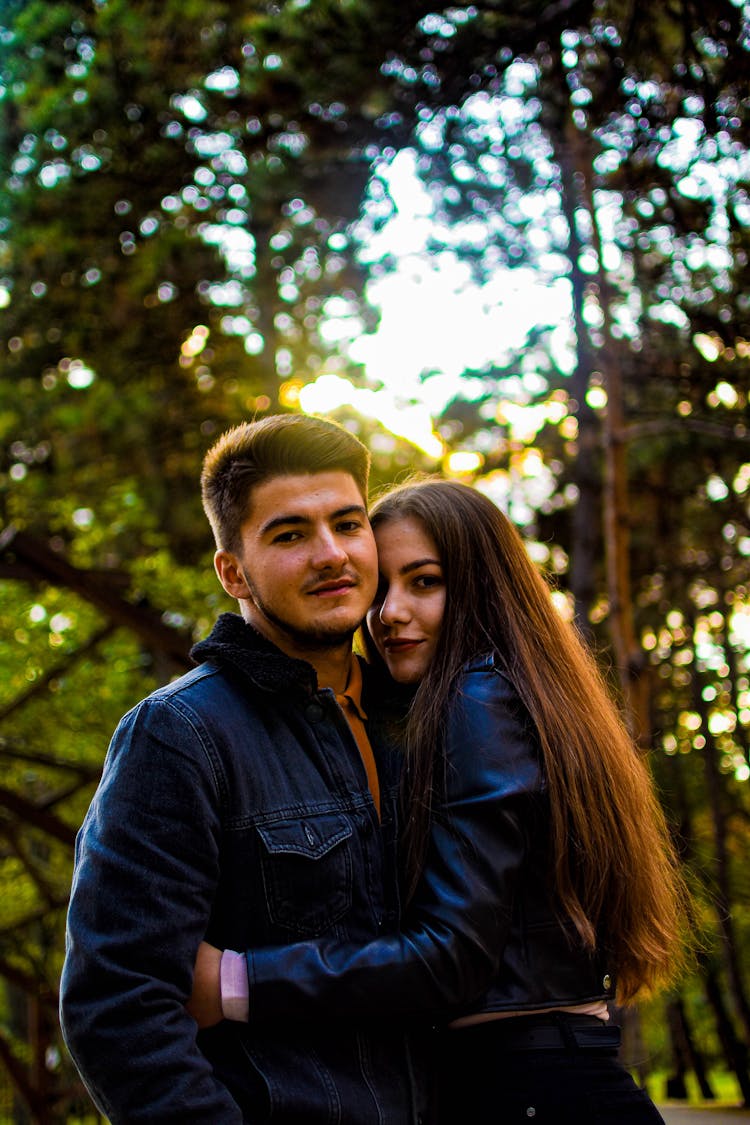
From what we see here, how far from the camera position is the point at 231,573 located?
2723mm

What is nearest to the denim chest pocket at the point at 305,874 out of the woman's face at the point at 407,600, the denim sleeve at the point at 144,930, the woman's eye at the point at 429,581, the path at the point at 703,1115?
the denim sleeve at the point at 144,930

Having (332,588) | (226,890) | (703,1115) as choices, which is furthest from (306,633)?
(703,1115)

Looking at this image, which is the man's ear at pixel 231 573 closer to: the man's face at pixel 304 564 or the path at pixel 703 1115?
the man's face at pixel 304 564

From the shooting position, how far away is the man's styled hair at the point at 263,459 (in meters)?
2.67

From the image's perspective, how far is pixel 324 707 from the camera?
101 inches

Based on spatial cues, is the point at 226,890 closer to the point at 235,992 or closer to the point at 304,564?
the point at 235,992

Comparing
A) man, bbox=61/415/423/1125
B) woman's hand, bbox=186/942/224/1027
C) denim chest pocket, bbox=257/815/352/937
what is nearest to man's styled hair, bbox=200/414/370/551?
man, bbox=61/415/423/1125

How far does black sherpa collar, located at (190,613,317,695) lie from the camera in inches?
97.0

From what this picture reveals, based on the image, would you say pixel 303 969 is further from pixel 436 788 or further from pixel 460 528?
pixel 460 528

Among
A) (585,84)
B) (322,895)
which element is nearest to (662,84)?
(585,84)

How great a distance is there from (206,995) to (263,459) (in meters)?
1.18

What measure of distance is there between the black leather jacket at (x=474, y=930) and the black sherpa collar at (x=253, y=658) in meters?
0.35

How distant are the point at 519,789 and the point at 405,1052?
0.57 m

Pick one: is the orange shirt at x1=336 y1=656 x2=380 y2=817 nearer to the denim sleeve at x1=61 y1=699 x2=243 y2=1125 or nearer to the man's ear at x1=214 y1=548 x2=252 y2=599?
the man's ear at x1=214 y1=548 x2=252 y2=599
